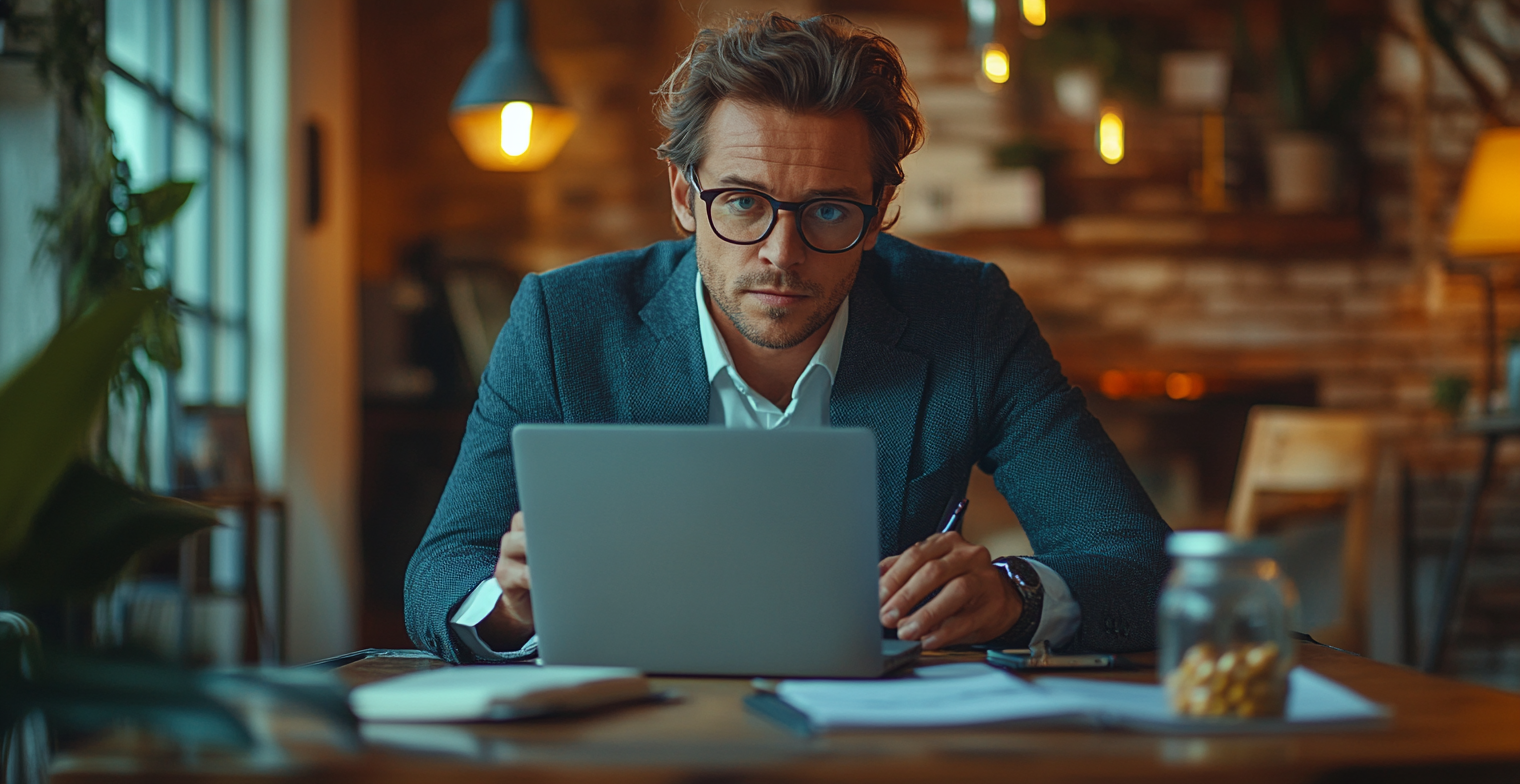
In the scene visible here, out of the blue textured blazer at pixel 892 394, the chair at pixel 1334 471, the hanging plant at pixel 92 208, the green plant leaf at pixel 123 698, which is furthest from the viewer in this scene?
the chair at pixel 1334 471

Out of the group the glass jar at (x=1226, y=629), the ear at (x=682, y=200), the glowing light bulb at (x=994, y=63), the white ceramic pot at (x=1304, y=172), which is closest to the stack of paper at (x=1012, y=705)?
the glass jar at (x=1226, y=629)

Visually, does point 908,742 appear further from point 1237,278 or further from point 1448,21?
point 1448,21

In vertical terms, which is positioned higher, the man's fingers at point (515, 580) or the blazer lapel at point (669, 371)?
the blazer lapel at point (669, 371)

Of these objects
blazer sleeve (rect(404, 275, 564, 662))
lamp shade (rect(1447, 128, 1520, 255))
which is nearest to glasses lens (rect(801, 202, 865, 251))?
blazer sleeve (rect(404, 275, 564, 662))

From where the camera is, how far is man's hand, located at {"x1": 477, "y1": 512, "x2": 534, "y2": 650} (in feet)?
3.41

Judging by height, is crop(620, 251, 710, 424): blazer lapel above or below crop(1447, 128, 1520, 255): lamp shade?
below

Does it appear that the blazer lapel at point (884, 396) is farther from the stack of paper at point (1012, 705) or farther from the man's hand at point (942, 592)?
the stack of paper at point (1012, 705)

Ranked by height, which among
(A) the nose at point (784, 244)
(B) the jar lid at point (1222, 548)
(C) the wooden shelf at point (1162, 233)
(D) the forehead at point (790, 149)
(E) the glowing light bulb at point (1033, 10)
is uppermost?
(E) the glowing light bulb at point (1033, 10)

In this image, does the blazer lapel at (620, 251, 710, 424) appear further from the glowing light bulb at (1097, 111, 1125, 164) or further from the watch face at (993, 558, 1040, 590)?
the glowing light bulb at (1097, 111, 1125, 164)

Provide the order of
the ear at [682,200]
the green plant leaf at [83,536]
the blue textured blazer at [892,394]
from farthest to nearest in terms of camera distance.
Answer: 1. the ear at [682,200]
2. the blue textured blazer at [892,394]
3. the green plant leaf at [83,536]

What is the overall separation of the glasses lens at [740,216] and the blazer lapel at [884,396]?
0.20 meters

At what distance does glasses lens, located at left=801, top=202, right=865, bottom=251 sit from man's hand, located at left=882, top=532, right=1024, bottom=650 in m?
0.45

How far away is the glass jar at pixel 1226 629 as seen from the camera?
29.8 inches

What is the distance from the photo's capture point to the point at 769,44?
1489 mm
